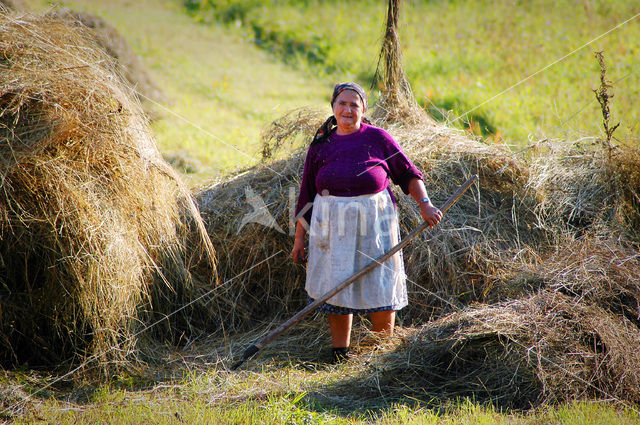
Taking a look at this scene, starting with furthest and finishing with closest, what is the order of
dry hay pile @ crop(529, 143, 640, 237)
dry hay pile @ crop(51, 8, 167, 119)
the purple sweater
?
1. dry hay pile @ crop(51, 8, 167, 119)
2. dry hay pile @ crop(529, 143, 640, 237)
3. the purple sweater

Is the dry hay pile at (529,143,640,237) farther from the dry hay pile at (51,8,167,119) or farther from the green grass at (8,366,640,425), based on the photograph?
the dry hay pile at (51,8,167,119)

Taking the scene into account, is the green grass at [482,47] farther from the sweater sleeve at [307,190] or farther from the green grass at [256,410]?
the green grass at [256,410]

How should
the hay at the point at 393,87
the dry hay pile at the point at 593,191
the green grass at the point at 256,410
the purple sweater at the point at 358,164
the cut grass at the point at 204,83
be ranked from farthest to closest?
the cut grass at the point at 204,83
the hay at the point at 393,87
the dry hay pile at the point at 593,191
the purple sweater at the point at 358,164
the green grass at the point at 256,410

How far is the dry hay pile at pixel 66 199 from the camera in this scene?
3.17 meters

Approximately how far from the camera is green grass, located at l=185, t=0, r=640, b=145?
8914mm

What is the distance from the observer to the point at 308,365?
3504 millimetres

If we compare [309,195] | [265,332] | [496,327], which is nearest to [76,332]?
[265,332]

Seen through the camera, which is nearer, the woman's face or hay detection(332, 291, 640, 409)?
hay detection(332, 291, 640, 409)

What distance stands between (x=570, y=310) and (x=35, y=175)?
9.47ft

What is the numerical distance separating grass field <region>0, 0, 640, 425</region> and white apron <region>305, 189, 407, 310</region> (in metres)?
0.45

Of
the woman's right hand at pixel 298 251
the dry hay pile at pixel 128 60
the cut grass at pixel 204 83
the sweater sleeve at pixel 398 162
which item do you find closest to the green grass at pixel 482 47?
the cut grass at pixel 204 83

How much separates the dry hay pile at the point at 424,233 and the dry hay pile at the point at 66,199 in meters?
0.83

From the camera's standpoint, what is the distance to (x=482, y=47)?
11.5 metres

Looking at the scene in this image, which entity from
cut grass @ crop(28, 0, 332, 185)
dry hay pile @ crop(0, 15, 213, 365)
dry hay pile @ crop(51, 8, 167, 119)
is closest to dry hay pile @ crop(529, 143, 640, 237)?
dry hay pile @ crop(0, 15, 213, 365)
